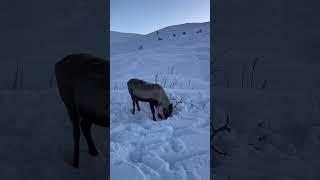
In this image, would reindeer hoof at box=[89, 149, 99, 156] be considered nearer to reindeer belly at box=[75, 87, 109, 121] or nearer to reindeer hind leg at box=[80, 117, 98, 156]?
reindeer hind leg at box=[80, 117, 98, 156]

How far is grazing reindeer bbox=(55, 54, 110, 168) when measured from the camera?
69.2 inches

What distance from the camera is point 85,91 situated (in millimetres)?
1805

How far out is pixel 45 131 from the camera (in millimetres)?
1674

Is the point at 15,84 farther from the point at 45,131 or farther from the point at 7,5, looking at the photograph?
the point at 7,5

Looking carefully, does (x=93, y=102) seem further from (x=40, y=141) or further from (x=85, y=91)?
(x=40, y=141)

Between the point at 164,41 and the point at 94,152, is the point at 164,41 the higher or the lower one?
the higher one

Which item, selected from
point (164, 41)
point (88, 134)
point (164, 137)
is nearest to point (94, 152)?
point (88, 134)

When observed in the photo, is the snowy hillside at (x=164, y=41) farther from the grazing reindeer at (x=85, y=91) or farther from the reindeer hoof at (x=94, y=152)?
the reindeer hoof at (x=94, y=152)

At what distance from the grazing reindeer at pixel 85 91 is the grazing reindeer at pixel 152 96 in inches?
99.1

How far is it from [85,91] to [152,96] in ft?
9.02
